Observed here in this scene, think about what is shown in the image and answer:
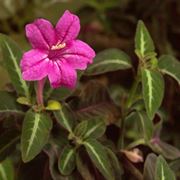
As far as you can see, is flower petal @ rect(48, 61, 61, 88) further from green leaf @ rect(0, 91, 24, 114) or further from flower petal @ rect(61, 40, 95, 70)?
green leaf @ rect(0, 91, 24, 114)

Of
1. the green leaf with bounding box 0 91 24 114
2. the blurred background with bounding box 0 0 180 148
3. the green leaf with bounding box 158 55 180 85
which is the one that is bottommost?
the blurred background with bounding box 0 0 180 148

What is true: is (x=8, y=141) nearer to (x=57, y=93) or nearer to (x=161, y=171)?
(x=57, y=93)

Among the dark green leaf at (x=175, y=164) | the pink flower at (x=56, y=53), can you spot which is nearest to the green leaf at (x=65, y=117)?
the pink flower at (x=56, y=53)

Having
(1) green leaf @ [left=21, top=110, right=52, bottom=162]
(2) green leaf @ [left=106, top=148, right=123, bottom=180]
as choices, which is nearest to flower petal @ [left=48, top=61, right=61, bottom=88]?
(1) green leaf @ [left=21, top=110, right=52, bottom=162]

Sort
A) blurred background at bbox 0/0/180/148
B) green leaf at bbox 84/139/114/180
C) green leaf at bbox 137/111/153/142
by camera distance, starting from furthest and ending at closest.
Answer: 1. blurred background at bbox 0/0/180/148
2. green leaf at bbox 137/111/153/142
3. green leaf at bbox 84/139/114/180

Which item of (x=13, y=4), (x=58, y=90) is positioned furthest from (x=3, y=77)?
(x=58, y=90)

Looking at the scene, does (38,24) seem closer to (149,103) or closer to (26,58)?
(26,58)

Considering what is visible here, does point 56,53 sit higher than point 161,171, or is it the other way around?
point 56,53

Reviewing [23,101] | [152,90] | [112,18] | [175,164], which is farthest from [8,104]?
[112,18]
